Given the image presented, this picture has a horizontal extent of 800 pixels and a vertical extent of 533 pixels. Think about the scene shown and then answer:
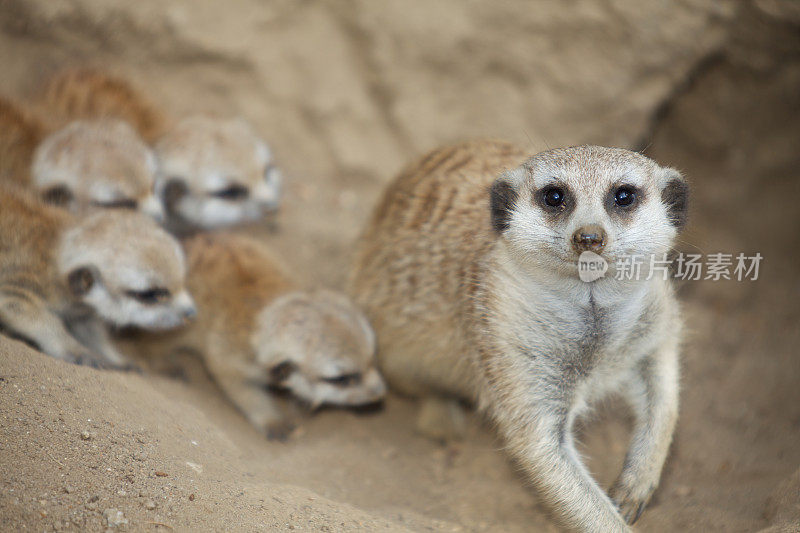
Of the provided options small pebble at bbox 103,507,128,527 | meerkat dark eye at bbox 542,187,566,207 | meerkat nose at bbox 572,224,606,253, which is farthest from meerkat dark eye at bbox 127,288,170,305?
meerkat nose at bbox 572,224,606,253

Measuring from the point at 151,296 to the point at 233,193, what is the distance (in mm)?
939

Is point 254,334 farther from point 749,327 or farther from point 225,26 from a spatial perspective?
point 749,327

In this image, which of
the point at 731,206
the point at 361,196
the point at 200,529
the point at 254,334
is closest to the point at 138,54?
the point at 361,196

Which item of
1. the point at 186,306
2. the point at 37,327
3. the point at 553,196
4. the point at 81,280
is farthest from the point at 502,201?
the point at 37,327

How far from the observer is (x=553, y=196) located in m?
2.27

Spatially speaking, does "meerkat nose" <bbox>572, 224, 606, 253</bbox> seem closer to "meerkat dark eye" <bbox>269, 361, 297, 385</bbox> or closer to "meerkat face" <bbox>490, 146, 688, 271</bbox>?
"meerkat face" <bbox>490, 146, 688, 271</bbox>

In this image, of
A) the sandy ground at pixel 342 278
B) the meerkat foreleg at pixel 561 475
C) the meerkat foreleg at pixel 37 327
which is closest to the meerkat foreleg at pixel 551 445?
the meerkat foreleg at pixel 561 475

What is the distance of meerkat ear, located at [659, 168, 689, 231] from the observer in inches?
91.7

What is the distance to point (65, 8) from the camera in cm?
381

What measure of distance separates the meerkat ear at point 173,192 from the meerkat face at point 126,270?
64 centimetres

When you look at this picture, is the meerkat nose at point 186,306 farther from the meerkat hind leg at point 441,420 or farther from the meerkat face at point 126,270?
the meerkat hind leg at point 441,420

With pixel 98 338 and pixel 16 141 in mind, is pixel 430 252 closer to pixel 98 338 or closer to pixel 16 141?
pixel 98 338

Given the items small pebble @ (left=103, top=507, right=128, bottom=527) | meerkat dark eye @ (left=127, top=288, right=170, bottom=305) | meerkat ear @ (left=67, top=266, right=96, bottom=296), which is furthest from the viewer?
meerkat dark eye @ (left=127, top=288, right=170, bottom=305)

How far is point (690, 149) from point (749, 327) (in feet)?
3.53
